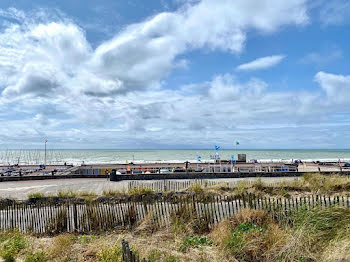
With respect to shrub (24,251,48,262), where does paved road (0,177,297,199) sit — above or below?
below

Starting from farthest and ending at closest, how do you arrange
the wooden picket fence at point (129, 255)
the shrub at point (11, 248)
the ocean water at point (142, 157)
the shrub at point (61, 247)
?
1. the ocean water at point (142, 157)
2. the shrub at point (61, 247)
3. the shrub at point (11, 248)
4. the wooden picket fence at point (129, 255)

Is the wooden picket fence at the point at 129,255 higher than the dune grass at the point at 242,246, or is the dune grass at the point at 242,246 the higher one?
the wooden picket fence at the point at 129,255

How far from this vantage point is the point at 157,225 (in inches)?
344

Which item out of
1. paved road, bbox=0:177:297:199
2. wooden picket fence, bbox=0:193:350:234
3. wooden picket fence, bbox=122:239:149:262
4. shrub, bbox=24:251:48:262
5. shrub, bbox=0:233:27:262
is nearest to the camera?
wooden picket fence, bbox=122:239:149:262

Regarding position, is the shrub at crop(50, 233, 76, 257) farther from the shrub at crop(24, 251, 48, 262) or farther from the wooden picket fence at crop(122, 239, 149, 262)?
the wooden picket fence at crop(122, 239, 149, 262)

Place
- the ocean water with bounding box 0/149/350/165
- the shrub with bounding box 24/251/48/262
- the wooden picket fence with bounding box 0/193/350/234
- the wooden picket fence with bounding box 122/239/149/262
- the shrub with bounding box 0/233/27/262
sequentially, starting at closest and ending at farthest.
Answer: the wooden picket fence with bounding box 122/239/149/262 → the shrub with bounding box 24/251/48/262 → the shrub with bounding box 0/233/27/262 → the wooden picket fence with bounding box 0/193/350/234 → the ocean water with bounding box 0/149/350/165

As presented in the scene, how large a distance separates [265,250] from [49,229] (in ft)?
26.8

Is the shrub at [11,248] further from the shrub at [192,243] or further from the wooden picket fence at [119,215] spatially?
the shrub at [192,243]

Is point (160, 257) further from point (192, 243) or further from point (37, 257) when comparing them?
point (37, 257)

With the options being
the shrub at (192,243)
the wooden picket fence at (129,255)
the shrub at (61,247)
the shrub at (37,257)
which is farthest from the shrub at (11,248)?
the shrub at (192,243)

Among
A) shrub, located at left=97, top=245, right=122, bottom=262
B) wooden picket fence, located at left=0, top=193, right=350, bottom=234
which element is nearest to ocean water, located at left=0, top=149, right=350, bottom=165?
wooden picket fence, located at left=0, top=193, right=350, bottom=234

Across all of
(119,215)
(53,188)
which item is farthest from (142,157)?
(119,215)

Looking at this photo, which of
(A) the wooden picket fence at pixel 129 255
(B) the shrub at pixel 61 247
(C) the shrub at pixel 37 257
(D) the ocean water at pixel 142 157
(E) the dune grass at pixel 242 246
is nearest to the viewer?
(A) the wooden picket fence at pixel 129 255

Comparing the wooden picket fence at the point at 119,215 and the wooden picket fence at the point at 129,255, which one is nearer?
the wooden picket fence at the point at 129,255
